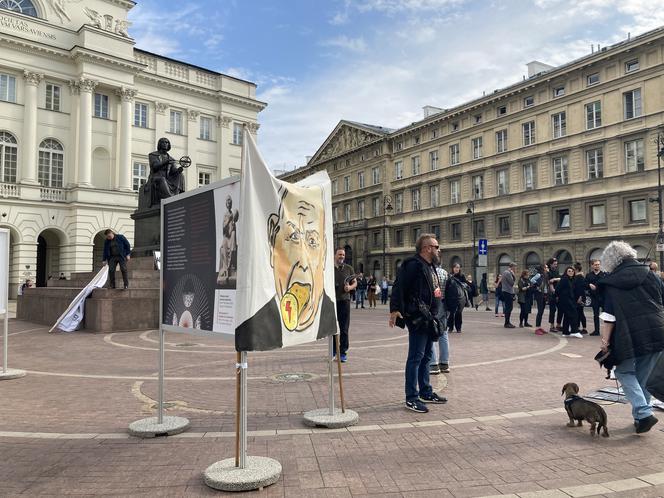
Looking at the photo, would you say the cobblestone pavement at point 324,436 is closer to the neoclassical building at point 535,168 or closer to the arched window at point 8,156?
the arched window at point 8,156

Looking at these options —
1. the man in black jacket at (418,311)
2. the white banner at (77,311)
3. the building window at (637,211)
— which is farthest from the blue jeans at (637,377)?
the building window at (637,211)

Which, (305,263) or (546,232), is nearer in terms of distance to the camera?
(305,263)

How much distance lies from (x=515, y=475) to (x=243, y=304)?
2537 mm

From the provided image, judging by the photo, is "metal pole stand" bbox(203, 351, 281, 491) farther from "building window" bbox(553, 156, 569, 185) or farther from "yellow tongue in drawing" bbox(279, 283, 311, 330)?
"building window" bbox(553, 156, 569, 185)

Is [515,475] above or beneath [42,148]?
beneath

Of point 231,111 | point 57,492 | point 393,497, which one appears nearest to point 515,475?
point 393,497

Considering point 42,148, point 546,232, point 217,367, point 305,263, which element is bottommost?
point 217,367

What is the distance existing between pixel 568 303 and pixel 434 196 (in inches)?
1629

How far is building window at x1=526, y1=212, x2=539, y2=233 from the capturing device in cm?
4338

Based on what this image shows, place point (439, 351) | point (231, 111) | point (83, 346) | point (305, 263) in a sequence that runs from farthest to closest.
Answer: point (231, 111)
point (83, 346)
point (439, 351)
point (305, 263)

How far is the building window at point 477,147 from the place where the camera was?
49719 mm

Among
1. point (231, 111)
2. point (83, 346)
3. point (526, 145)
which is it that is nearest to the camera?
point (83, 346)

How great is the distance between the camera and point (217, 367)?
29.9ft

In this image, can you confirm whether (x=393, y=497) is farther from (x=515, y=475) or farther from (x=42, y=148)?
(x=42, y=148)
